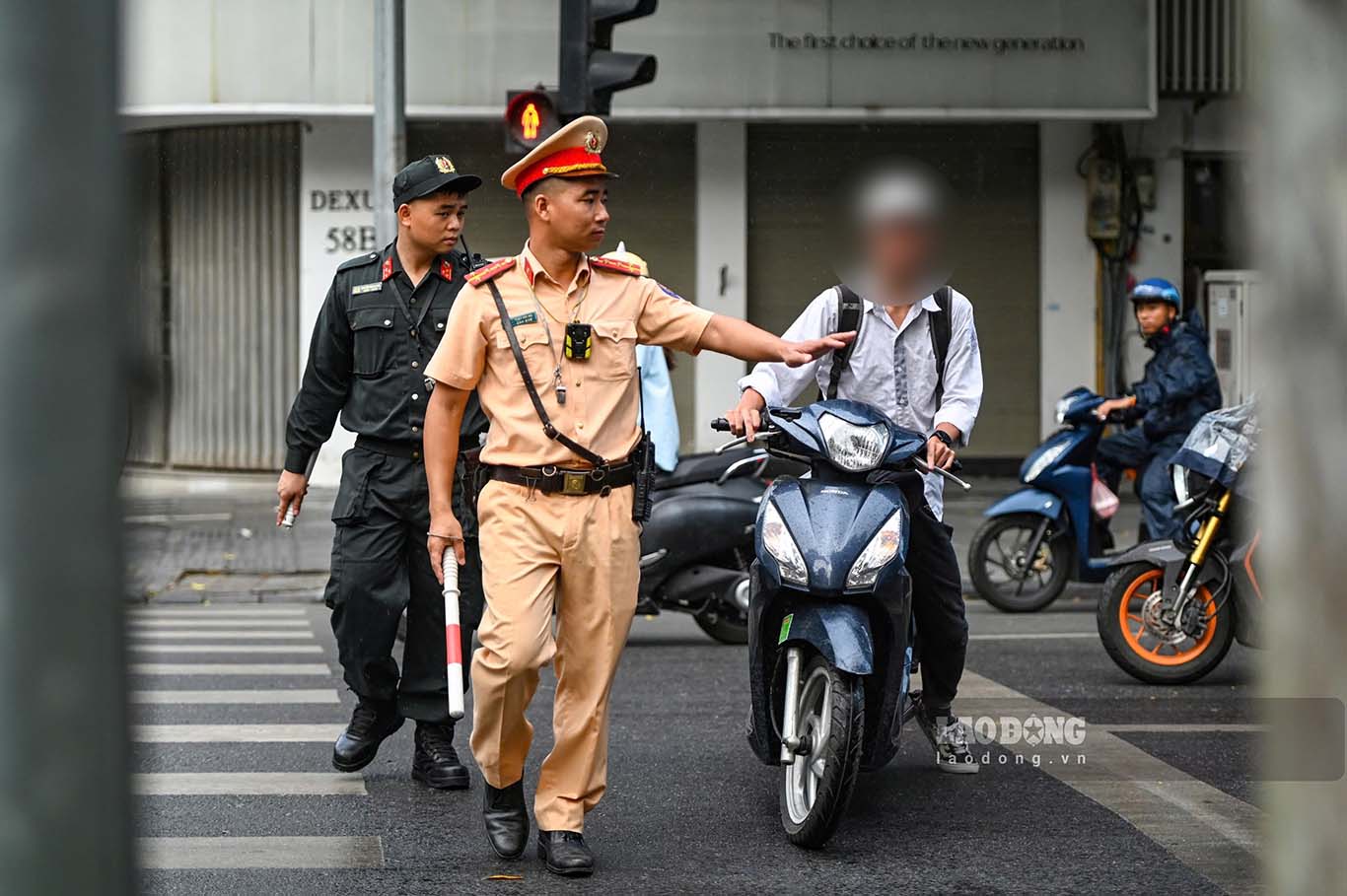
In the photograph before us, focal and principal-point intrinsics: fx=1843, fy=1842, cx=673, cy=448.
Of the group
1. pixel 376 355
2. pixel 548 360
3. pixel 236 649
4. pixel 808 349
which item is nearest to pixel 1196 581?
pixel 808 349

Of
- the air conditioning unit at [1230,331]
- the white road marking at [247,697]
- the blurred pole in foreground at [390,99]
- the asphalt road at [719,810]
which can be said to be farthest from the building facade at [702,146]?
the asphalt road at [719,810]

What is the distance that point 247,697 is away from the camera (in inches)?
295

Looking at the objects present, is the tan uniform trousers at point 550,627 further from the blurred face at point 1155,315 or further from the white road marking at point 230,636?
the blurred face at point 1155,315

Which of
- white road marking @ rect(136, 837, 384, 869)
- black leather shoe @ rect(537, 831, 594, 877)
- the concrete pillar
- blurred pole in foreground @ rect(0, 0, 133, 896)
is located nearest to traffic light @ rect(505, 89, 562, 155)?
white road marking @ rect(136, 837, 384, 869)

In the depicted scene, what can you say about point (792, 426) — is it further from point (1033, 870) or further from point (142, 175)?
point (142, 175)

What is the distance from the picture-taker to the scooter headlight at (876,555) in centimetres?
497

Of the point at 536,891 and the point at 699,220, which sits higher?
the point at 699,220

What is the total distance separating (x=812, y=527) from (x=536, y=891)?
122 centimetres

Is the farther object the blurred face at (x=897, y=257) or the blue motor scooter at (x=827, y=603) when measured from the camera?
the blurred face at (x=897, y=257)

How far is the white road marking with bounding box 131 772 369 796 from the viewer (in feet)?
18.8

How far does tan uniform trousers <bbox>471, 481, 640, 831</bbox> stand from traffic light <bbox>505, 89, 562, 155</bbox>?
5623 mm

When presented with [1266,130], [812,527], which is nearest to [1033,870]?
[812,527]

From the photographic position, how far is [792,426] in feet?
17.0

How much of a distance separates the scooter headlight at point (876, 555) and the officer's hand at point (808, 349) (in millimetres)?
538
